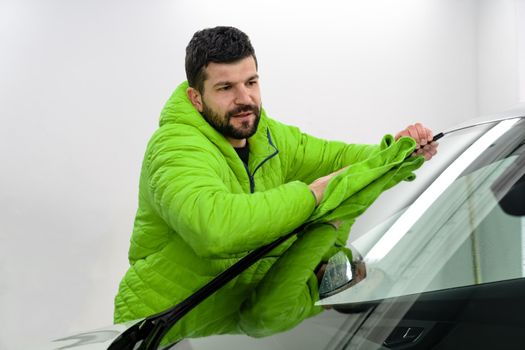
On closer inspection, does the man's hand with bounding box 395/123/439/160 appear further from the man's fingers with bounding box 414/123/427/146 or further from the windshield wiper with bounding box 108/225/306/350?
the windshield wiper with bounding box 108/225/306/350

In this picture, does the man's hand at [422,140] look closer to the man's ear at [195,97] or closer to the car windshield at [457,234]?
the car windshield at [457,234]

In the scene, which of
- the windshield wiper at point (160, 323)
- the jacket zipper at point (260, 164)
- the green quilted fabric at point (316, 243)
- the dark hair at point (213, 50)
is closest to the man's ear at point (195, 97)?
the dark hair at point (213, 50)

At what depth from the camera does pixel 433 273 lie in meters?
0.97

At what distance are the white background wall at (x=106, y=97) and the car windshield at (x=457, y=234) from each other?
240cm

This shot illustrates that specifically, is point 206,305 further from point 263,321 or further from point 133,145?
point 133,145

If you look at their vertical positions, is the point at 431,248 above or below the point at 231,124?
below

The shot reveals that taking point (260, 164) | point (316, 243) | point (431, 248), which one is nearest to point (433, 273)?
point (431, 248)

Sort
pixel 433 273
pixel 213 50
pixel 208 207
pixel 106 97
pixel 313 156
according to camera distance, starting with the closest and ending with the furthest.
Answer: pixel 433 273, pixel 208 207, pixel 213 50, pixel 313 156, pixel 106 97

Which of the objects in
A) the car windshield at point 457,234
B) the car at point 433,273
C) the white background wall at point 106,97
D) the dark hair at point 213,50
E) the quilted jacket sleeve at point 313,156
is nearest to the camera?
the car at point 433,273

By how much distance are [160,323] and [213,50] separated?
724 mm

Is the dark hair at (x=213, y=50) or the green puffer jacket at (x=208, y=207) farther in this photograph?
the dark hair at (x=213, y=50)

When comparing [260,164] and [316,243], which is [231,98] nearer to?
[260,164]

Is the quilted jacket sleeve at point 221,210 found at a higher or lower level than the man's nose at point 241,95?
lower

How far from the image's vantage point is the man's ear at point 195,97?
61.8 inches
